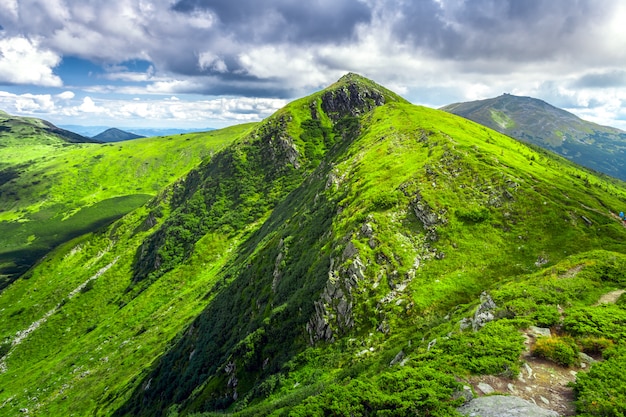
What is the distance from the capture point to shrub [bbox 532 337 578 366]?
1819cm

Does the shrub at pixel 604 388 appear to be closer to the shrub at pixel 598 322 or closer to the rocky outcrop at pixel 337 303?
the shrub at pixel 598 322

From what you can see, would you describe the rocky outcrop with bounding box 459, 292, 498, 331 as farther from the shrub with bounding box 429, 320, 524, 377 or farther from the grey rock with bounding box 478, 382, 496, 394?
the grey rock with bounding box 478, 382, 496, 394

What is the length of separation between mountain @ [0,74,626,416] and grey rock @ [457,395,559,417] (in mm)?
784

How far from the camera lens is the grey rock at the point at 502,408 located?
14.8 metres

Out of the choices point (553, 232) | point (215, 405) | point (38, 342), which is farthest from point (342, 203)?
point (38, 342)

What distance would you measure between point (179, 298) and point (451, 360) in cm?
12043

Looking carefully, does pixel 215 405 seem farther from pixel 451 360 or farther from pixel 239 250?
pixel 239 250

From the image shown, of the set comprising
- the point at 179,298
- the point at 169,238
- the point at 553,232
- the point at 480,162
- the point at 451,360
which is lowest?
the point at 179,298

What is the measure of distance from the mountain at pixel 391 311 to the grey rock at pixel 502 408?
0.78m

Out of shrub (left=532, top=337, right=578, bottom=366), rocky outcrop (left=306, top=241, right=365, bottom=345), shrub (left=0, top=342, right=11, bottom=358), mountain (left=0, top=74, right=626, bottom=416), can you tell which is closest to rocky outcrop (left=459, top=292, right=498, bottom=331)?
mountain (left=0, top=74, right=626, bottom=416)

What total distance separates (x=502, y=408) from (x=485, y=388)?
1780mm

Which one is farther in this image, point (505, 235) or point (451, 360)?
point (505, 235)

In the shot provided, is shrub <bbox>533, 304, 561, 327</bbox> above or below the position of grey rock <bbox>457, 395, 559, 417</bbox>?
above

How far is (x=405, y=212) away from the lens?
49.4 m
